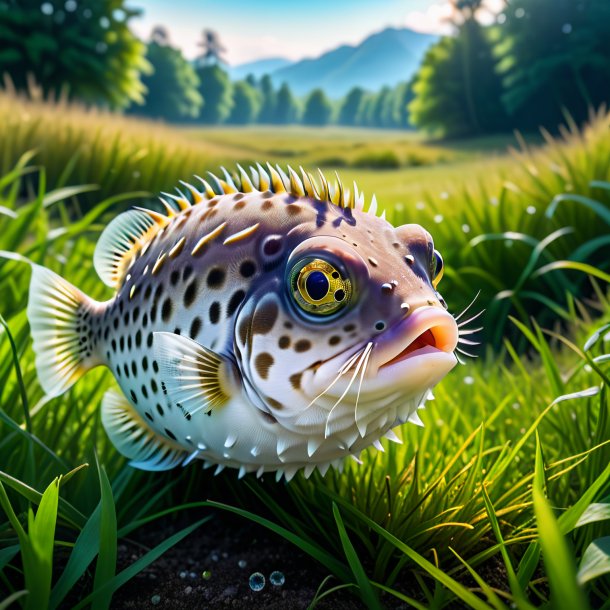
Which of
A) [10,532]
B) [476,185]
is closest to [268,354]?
[10,532]

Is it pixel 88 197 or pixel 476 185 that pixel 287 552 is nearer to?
pixel 476 185

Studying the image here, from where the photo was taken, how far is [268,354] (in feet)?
3.83

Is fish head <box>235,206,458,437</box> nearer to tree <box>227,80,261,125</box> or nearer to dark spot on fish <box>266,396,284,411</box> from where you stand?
dark spot on fish <box>266,396,284,411</box>

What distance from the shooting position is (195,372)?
1213 mm

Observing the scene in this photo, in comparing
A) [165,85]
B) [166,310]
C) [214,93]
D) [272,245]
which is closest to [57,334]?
[166,310]

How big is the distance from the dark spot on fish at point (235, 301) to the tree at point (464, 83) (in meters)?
26.9

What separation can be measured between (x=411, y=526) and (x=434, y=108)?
2756 cm

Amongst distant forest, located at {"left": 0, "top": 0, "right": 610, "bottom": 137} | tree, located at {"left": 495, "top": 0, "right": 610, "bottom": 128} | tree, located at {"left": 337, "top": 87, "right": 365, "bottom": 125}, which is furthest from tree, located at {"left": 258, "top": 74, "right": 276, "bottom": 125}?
tree, located at {"left": 495, "top": 0, "right": 610, "bottom": 128}

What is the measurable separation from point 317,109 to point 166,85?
2268 centimetres

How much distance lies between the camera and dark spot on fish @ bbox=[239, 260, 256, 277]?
4.12 ft

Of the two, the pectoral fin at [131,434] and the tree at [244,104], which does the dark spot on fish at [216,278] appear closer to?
the pectoral fin at [131,434]

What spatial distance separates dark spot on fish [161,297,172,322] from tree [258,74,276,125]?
5565cm

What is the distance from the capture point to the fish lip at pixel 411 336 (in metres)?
1.09

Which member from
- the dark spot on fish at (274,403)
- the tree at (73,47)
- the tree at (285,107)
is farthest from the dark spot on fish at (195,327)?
the tree at (285,107)
